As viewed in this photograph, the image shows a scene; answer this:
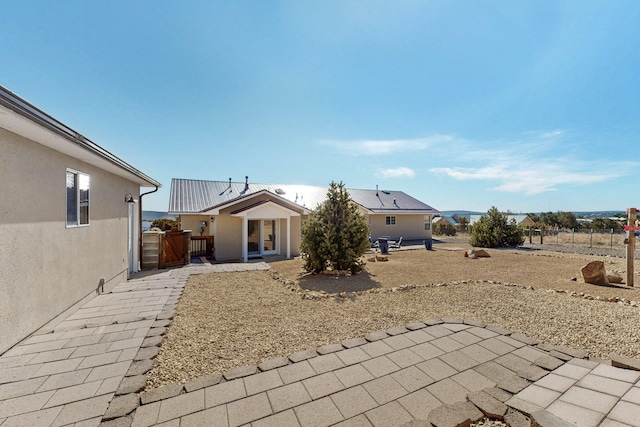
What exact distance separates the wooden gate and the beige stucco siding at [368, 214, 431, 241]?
15.9 meters

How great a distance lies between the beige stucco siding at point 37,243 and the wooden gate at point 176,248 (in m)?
4.29

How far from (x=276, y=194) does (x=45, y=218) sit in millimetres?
11167

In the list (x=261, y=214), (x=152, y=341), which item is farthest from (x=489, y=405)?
(x=261, y=214)

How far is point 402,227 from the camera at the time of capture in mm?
24844

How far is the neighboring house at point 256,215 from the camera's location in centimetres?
1377

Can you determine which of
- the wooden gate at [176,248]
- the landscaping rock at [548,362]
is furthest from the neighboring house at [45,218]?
the landscaping rock at [548,362]

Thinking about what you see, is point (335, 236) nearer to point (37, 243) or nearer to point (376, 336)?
point (376, 336)

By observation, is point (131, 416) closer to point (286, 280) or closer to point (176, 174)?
point (286, 280)

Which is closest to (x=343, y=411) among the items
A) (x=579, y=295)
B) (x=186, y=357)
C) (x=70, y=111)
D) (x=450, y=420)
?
(x=450, y=420)

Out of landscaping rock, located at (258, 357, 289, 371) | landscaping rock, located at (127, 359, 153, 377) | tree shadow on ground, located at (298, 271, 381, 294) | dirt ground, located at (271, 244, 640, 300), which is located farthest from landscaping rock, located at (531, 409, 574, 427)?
dirt ground, located at (271, 244, 640, 300)

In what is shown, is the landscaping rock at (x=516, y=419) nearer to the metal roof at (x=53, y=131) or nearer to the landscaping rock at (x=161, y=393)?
the landscaping rock at (x=161, y=393)

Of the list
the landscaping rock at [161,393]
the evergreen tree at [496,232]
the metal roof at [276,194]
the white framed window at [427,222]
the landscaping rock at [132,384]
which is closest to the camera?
the landscaping rock at [161,393]

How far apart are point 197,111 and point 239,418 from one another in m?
12.6

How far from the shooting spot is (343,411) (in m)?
2.53
